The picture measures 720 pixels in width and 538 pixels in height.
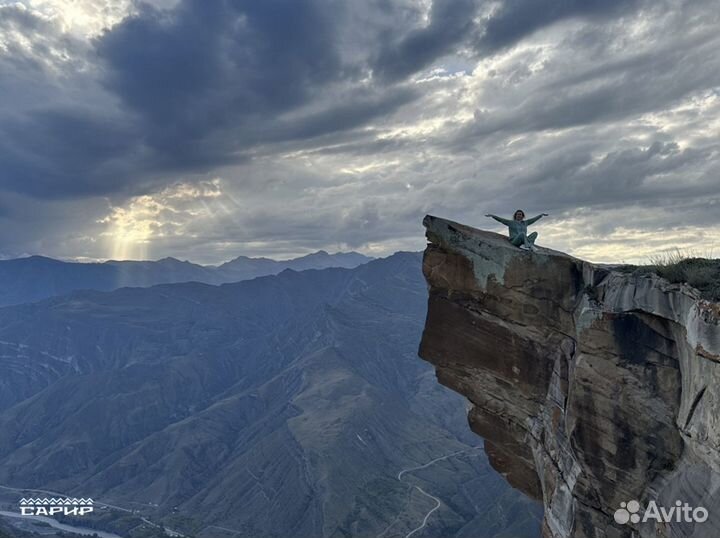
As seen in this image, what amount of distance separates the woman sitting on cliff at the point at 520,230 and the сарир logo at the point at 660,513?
1267cm

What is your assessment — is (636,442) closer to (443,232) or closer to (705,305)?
(705,305)

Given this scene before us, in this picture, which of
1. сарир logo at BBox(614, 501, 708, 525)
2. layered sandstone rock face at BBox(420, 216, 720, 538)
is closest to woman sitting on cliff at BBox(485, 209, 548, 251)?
layered sandstone rock face at BBox(420, 216, 720, 538)

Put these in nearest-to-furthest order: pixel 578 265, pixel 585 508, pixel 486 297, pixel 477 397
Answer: pixel 585 508 < pixel 578 265 < pixel 486 297 < pixel 477 397

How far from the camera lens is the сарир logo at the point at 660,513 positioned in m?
18.6

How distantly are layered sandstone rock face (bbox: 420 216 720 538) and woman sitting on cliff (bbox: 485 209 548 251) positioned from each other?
77 cm

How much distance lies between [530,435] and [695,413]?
35.4ft

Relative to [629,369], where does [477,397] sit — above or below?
below

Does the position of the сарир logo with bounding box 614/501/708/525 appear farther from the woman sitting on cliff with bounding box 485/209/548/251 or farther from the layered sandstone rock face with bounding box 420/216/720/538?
the woman sitting on cliff with bounding box 485/209/548/251

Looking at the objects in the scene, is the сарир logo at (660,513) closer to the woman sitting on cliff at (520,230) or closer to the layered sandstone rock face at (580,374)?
the layered sandstone rock face at (580,374)

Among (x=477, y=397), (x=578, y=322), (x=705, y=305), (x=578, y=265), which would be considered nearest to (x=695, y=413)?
(x=705, y=305)

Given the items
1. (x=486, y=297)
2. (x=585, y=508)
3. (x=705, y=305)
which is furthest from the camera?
(x=486, y=297)

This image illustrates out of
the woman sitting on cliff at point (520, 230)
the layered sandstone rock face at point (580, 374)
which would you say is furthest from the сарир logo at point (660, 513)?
the woman sitting on cliff at point (520, 230)

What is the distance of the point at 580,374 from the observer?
2358 centimetres

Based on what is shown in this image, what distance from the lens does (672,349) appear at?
851 inches
